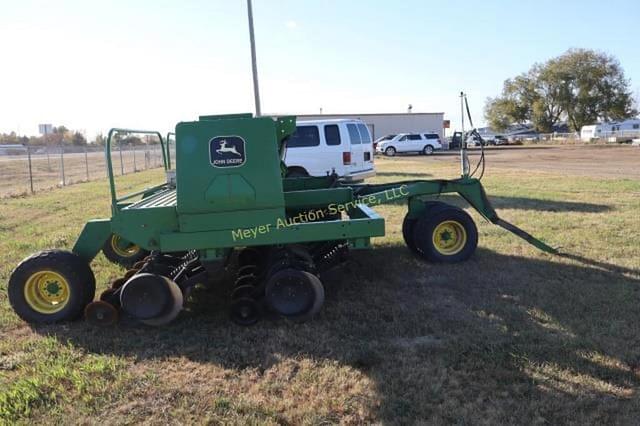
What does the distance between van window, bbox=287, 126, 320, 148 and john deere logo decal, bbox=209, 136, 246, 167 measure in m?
8.60

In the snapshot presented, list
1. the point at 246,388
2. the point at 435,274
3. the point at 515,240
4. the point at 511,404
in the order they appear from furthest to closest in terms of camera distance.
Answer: the point at 515,240 < the point at 435,274 < the point at 246,388 < the point at 511,404

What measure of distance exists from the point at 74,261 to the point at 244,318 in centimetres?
162

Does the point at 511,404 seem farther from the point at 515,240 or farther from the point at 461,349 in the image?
the point at 515,240

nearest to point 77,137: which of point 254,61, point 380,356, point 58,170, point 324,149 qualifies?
point 58,170

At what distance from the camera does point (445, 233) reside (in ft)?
21.0

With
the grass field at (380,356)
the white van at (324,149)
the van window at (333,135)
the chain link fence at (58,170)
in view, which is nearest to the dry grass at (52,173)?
the chain link fence at (58,170)

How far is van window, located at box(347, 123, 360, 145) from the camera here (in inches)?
519

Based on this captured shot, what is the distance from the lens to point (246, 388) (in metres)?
3.53

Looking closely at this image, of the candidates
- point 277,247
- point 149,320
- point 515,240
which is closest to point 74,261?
point 149,320

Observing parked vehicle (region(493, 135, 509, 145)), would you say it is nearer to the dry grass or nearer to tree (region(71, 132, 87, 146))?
the dry grass

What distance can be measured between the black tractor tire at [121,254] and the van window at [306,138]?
6.75 metres

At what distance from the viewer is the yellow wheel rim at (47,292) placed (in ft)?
15.5

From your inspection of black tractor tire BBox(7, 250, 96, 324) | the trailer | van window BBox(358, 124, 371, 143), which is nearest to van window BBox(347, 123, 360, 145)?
van window BBox(358, 124, 371, 143)

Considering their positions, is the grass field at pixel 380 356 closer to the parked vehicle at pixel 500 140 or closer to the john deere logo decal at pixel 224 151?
the john deere logo decal at pixel 224 151
